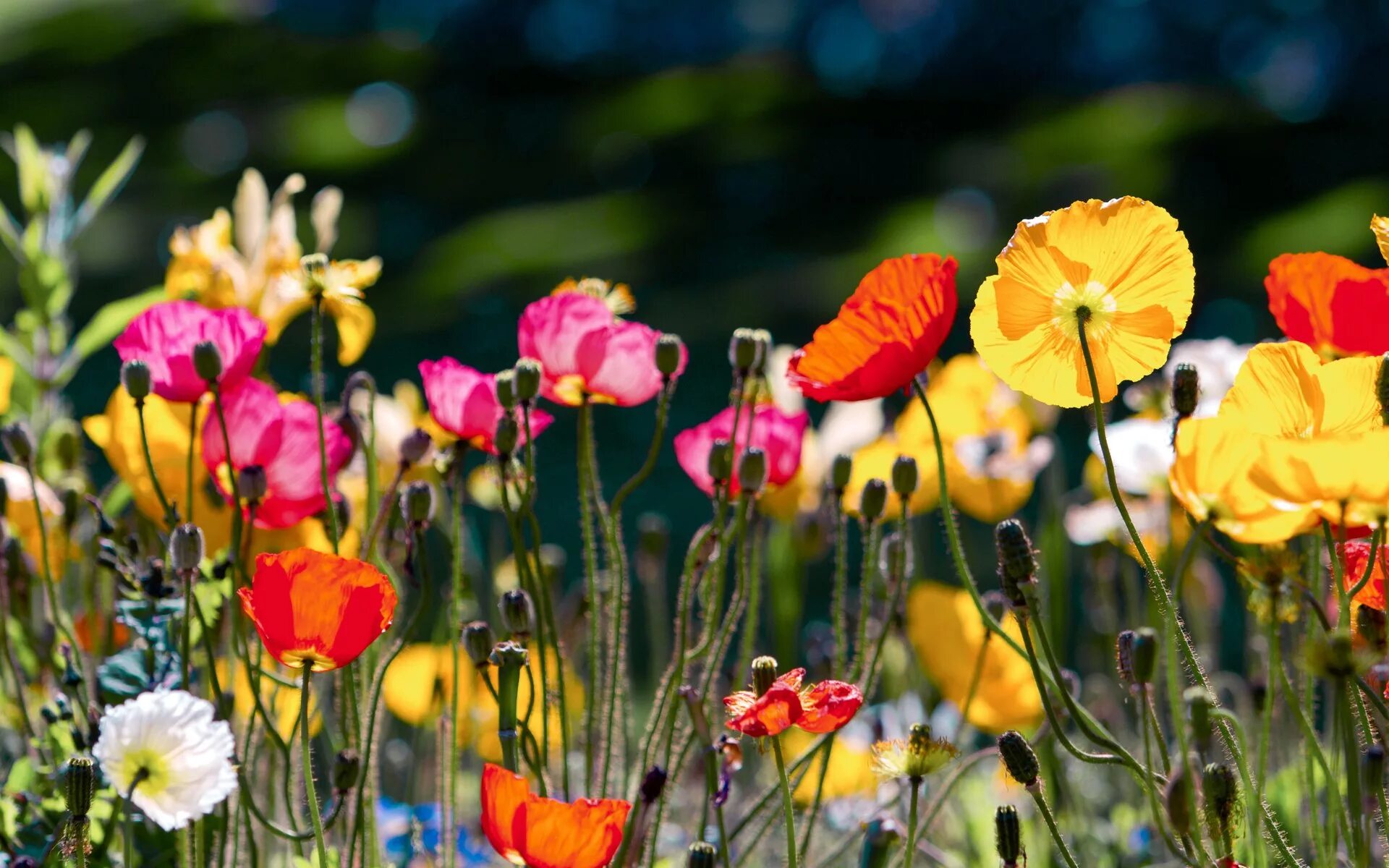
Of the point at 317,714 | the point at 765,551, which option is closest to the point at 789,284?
the point at 765,551

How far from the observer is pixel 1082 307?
2.39ft

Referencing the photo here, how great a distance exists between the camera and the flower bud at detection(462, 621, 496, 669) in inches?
30.9

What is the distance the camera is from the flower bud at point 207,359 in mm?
842

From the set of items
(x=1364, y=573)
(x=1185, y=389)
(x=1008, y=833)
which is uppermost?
(x=1185, y=389)

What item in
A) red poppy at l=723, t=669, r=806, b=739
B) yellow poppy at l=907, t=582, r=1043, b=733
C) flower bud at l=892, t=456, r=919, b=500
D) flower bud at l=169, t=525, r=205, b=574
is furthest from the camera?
yellow poppy at l=907, t=582, r=1043, b=733

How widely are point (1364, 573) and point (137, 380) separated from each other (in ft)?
2.22

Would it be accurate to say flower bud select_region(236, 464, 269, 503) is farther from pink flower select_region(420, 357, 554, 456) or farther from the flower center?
the flower center

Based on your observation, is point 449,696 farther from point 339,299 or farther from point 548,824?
point 548,824

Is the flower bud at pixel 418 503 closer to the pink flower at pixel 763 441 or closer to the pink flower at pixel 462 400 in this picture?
the pink flower at pixel 462 400

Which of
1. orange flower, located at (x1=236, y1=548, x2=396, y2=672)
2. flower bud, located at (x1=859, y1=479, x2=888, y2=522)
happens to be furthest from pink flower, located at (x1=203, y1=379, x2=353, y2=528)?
flower bud, located at (x1=859, y1=479, x2=888, y2=522)

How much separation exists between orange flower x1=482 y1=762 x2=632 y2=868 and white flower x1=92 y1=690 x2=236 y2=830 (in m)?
0.13

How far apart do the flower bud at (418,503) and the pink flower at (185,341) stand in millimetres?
131

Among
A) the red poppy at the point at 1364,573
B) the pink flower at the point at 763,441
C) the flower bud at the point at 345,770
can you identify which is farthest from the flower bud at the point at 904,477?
the flower bud at the point at 345,770

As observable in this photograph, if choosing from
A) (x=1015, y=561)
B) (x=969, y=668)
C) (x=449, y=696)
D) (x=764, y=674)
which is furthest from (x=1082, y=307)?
(x=449, y=696)
